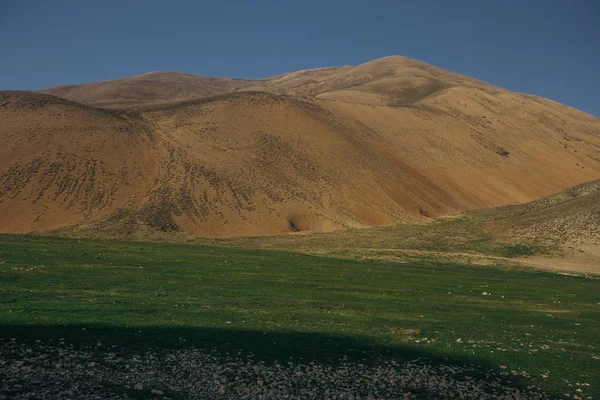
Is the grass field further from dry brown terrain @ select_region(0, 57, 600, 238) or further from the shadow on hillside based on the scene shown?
dry brown terrain @ select_region(0, 57, 600, 238)

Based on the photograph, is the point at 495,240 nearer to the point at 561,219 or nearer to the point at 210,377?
the point at 561,219

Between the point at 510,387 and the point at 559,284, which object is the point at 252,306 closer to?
the point at 510,387

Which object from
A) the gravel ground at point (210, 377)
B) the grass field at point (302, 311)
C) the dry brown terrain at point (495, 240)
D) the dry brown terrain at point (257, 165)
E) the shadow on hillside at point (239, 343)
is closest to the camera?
the gravel ground at point (210, 377)

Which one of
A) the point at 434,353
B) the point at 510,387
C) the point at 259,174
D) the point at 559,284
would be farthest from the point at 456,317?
the point at 259,174

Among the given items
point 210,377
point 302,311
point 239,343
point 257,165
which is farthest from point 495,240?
point 210,377

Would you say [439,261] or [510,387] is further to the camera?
[439,261]

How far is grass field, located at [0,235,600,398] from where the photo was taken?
1595 centimetres

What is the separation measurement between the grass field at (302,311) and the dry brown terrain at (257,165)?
2924cm

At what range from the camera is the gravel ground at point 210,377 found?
12148 millimetres

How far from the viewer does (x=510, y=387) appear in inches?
556

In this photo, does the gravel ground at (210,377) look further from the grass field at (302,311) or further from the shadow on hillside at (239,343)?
the grass field at (302,311)

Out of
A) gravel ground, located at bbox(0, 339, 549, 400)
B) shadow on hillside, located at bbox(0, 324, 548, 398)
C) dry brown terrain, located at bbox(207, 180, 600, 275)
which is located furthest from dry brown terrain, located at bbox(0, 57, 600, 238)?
gravel ground, located at bbox(0, 339, 549, 400)

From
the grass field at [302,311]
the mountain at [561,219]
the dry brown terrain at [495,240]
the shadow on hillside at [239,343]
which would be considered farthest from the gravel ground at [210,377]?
the mountain at [561,219]

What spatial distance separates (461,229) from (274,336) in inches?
2030
